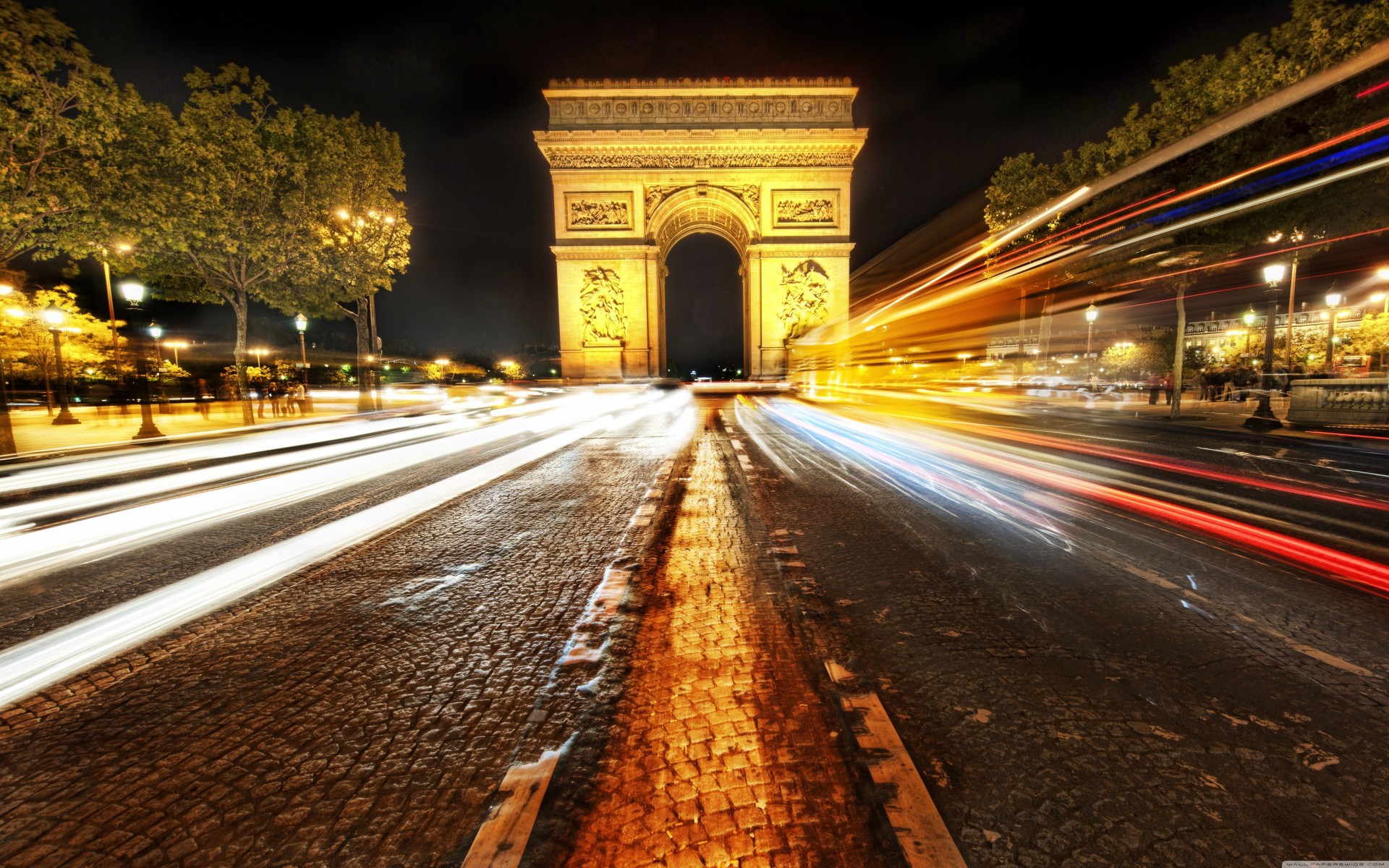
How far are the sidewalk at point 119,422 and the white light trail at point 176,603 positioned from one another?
36.2ft

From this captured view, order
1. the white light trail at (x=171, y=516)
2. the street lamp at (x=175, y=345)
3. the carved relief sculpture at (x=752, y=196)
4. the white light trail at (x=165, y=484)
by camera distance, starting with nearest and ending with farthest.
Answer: the white light trail at (x=171, y=516) < the white light trail at (x=165, y=484) < the carved relief sculpture at (x=752, y=196) < the street lamp at (x=175, y=345)

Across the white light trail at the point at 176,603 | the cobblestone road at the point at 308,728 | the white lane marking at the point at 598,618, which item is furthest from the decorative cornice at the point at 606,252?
the white lane marking at the point at 598,618

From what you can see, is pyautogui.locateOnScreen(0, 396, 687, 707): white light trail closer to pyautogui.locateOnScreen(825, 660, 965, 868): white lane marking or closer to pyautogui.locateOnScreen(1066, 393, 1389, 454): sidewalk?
pyautogui.locateOnScreen(825, 660, 965, 868): white lane marking

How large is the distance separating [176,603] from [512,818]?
9.51 feet

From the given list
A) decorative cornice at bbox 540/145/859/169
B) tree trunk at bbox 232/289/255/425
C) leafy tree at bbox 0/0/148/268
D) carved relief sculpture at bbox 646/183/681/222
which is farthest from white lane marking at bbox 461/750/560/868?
decorative cornice at bbox 540/145/859/169

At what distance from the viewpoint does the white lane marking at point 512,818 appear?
51.5 inches

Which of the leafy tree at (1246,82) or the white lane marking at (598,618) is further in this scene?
the leafy tree at (1246,82)

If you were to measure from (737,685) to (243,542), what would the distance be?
164 inches

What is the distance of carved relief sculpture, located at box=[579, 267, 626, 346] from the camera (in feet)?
107

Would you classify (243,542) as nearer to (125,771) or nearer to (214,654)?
(214,654)

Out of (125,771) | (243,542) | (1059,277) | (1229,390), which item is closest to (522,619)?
(125,771)

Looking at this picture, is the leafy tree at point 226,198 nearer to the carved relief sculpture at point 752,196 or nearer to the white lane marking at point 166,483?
the white lane marking at point 166,483

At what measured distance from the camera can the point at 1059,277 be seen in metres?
20.0

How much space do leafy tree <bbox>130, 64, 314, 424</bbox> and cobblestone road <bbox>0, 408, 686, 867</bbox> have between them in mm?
16510
